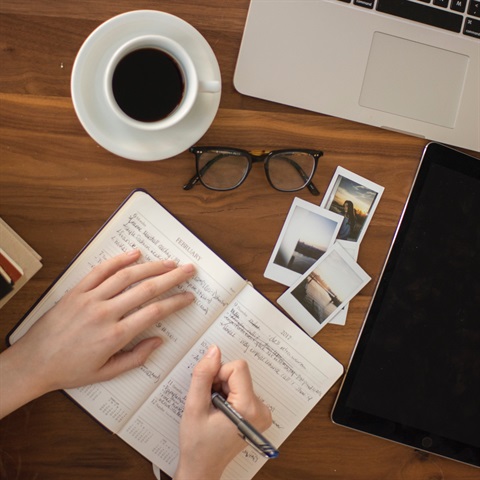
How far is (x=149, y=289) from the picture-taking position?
2.38 ft

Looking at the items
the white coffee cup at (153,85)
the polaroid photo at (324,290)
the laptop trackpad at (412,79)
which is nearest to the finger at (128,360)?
the polaroid photo at (324,290)

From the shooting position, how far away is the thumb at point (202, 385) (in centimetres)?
72

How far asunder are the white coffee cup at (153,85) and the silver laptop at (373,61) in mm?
121

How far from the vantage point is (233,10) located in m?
0.76

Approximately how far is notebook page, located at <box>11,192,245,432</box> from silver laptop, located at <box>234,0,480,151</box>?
0.77 feet

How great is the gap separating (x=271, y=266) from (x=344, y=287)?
121 millimetres

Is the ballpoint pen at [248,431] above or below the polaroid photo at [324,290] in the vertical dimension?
below

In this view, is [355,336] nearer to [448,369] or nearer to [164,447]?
[448,369]

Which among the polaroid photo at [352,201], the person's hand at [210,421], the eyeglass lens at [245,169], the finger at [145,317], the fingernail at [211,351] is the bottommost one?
the person's hand at [210,421]

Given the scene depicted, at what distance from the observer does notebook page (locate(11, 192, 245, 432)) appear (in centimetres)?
75

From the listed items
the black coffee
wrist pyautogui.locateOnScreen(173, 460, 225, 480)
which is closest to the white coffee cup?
the black coffee

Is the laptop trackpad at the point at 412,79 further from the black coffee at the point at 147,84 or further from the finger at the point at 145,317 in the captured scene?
the finger at the point at 145,317

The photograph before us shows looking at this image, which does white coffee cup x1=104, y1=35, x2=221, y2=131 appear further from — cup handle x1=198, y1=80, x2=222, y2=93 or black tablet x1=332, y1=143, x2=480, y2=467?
black tablet x1=332, y1=143, x2=480, y2=467

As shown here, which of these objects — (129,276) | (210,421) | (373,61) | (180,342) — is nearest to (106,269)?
(129,276)
